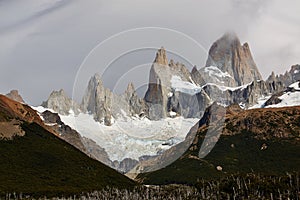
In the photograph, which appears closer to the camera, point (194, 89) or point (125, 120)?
point (125, 120)

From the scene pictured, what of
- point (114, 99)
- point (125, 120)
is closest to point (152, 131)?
point (125, 120)

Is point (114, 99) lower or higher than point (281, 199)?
→ higher

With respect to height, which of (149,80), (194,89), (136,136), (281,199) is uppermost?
(194,89)

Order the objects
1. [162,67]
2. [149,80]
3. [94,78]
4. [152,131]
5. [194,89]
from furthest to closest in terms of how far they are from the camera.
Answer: [194,89]
[152,131]
[94,78]
[162,67]
[149,80]

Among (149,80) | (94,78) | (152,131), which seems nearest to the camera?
(149,80)

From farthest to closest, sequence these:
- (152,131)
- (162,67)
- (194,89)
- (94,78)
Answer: (194,89) < (152,131) < (94,78) < (162,67)

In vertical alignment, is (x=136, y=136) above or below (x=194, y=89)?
below

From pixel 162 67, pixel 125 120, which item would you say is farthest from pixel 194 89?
pixel 162 67

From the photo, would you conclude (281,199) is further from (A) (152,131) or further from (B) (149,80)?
(B) (149,80)

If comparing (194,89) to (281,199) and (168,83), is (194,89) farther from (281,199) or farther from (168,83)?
(168,83)
